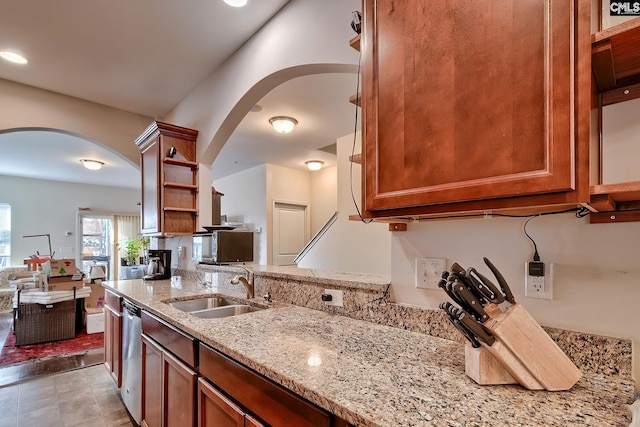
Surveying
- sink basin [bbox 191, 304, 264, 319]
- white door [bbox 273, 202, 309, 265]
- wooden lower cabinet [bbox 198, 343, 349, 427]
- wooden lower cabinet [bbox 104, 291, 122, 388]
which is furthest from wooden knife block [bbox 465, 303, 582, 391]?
white door [bbox 273, 202, 309, 265]

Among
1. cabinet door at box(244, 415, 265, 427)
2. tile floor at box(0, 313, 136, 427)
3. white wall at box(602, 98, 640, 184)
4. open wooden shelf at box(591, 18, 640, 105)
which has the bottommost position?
tile floor at box(0, 313, 136, 427)

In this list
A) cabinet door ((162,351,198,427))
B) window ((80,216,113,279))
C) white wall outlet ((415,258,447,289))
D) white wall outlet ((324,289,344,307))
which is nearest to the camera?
white wall outlet ((415,258,447,289))

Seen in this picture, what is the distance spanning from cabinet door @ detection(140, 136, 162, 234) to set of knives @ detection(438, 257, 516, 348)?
8.80ft

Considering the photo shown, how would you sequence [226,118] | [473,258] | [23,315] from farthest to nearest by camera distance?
[23,315] → [226,118] → [473,258]

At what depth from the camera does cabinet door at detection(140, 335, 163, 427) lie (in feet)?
5.93

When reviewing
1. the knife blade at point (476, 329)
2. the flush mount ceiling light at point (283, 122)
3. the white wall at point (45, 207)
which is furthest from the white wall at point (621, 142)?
the white wall at point (45, 207)

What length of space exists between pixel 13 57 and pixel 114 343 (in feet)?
7.89

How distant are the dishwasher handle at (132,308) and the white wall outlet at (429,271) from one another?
71.2 inches

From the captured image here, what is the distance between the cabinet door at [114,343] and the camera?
2.55m

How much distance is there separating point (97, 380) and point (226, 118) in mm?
2726

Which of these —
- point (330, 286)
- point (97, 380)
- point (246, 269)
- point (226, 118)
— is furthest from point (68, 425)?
point (226, 118)

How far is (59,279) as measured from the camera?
14.3 feet

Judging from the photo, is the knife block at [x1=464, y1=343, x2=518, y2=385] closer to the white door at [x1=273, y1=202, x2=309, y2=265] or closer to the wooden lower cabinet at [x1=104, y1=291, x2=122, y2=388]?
the wooden lower cabinet at [x1=104, y1=291, x2=122, y2=388]

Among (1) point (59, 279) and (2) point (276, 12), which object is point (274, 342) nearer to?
(2) point (276, 12)
